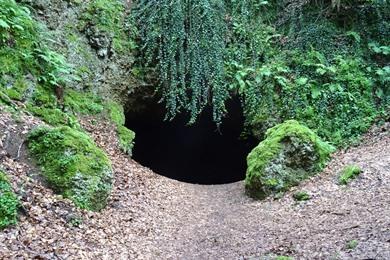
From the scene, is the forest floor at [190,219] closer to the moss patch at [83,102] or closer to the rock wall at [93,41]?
the moss patch at [83,102]

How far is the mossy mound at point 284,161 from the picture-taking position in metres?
7.79

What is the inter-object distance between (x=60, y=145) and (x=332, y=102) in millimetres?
6897

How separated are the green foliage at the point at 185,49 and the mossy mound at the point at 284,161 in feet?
7.73

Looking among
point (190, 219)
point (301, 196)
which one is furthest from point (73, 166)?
point (301, 196)

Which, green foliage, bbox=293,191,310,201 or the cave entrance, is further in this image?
the cave entrance

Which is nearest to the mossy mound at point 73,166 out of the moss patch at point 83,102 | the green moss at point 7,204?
the green moss at point 7,204

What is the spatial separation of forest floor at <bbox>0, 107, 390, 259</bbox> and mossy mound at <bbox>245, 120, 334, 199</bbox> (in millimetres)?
239

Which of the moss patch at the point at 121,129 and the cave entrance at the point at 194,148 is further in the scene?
the cave entrance at the point at 194,148

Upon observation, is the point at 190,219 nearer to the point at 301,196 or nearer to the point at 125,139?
the point at 301,196

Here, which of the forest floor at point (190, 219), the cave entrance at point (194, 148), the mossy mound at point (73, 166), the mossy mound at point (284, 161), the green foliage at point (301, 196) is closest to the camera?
the forest floor at point (190, 219)

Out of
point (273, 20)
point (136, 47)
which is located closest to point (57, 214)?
point (136, 47)

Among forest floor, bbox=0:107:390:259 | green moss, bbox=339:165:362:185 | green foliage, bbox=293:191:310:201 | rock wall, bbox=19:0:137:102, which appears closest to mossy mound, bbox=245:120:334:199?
forest floor, bbox=0:107:390:259

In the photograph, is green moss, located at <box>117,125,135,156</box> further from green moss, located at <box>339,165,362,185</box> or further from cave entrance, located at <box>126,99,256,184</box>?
green moss, located at <box>339,165,362,185</box>

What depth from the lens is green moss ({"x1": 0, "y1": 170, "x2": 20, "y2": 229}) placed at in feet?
15.8
